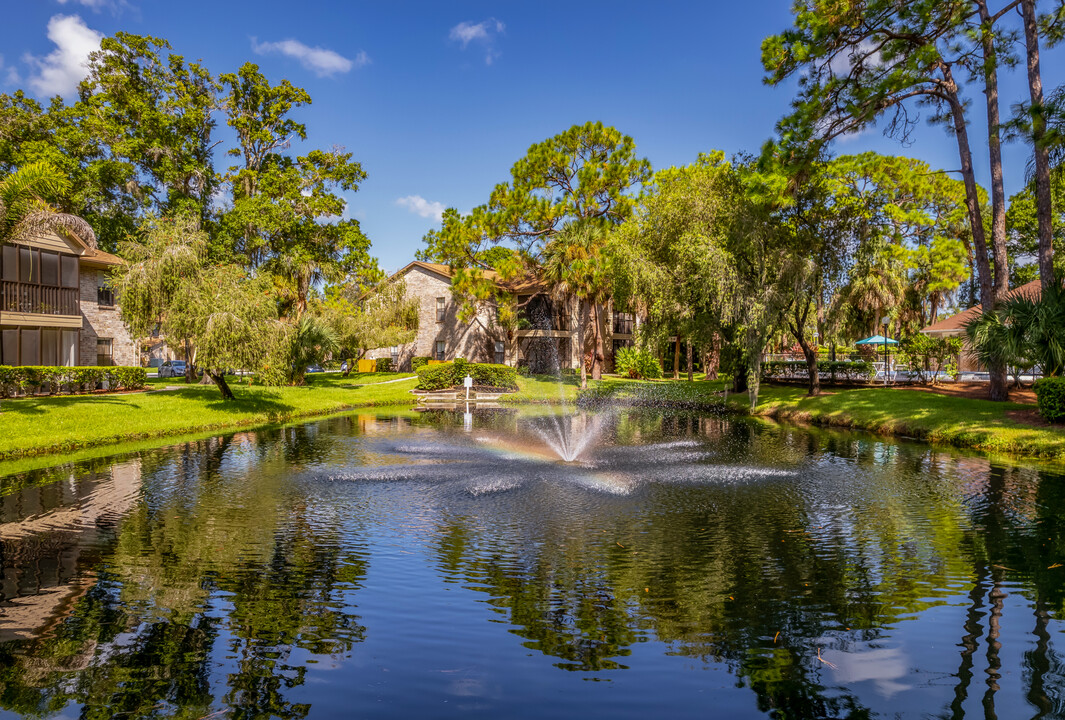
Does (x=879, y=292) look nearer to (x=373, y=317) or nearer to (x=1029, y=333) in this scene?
(x=1029, y=333)

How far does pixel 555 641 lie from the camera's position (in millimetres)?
6297

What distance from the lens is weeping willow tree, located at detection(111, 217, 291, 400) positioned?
2375 centimetres

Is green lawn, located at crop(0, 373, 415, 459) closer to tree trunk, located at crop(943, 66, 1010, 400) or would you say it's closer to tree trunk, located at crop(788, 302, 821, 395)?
tree trunk, located at crop(788, 302, 821, 395)

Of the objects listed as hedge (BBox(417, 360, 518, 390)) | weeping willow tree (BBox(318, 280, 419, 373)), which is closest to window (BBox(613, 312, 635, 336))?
weeping willow tree (BBox(318, 280, 419, 373))

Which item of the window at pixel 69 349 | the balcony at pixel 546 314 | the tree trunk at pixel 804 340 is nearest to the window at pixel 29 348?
the window at pixel 69 349

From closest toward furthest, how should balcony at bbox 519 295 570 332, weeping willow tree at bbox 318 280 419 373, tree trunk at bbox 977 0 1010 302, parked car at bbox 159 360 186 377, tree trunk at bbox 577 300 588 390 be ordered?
1. tree trunk at bbox 977 0 1010 302
2. tree trunk at bbox 577 300 588 390
3. parked car at bbox 159 360 186 377
4. weeping willow tree at bbox 318 280 419 373
5. balcony at bbox 519 295 570 332

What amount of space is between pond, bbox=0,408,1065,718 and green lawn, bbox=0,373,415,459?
3.91m

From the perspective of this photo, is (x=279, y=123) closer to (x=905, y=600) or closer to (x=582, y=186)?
(x=582, y=186)

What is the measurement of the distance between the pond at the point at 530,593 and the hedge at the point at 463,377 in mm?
24610

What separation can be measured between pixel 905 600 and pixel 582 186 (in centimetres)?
3829

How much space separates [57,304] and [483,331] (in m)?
30.9

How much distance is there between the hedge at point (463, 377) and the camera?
39.7 metres

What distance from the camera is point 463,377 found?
3997 centimetres

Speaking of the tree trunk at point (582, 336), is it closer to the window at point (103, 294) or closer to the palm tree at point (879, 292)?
the palm tree at point (879, 292)
